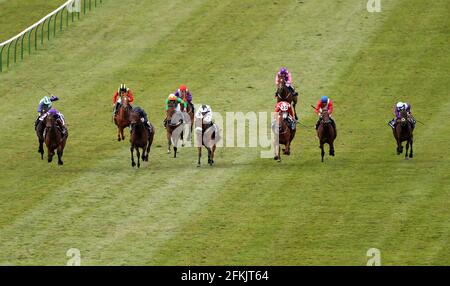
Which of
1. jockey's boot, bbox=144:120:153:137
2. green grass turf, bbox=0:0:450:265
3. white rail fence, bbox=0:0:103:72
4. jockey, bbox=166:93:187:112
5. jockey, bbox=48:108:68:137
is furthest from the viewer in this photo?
white rail fence, bbox=0:0:103:72

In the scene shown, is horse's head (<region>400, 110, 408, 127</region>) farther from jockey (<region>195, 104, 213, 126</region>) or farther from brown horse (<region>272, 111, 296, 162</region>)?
jockey (<region>195, 104, 213, 126</region>)

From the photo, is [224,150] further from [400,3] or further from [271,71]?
[400,3]

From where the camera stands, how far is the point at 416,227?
113 ft

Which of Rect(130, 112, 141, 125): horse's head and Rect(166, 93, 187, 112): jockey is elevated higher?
Rect(166, 93, 187, 112): jockey

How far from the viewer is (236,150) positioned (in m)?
44.4

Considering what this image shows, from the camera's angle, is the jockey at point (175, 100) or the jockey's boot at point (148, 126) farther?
the jockey at point (175, 100)

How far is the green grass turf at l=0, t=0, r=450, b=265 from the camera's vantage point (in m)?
33.5

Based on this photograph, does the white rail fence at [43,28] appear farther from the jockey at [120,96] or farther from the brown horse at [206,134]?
the brown horse at [206,134]

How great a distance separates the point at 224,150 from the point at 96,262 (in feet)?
43.6

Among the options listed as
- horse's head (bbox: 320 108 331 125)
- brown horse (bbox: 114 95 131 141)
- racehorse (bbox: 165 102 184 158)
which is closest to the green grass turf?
racehorse (bbox: 165 102 184 158)

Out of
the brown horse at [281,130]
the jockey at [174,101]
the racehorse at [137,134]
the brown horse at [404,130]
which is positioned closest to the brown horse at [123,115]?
the jockey at [174,101]

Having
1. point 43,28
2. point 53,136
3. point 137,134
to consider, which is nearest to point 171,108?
point 137,134

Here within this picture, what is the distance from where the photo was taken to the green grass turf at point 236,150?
33.5 m

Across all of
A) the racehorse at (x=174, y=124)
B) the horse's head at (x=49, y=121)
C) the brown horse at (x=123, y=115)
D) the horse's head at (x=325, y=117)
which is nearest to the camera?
the horse's head at (x=49, y=121)
